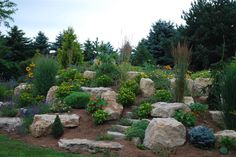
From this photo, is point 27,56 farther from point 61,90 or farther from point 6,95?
point 61,90

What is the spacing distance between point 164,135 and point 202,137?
72 centimetres

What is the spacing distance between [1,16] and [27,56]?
3.31 m

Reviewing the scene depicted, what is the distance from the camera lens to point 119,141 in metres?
7.78

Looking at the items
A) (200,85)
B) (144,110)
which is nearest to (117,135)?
(144,110)

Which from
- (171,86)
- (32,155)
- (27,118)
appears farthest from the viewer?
(171,86)

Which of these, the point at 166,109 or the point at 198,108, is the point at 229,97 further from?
the point at 166,109

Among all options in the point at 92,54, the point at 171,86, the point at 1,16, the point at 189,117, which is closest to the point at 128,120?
the point at 189,117

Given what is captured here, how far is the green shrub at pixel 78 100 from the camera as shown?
31.7 feet

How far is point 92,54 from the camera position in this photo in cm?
2292

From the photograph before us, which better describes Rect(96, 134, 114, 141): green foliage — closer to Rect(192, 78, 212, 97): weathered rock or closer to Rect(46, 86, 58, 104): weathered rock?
Rect(46, 86, 58, 104): weathered rock

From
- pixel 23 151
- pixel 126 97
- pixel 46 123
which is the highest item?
pixel 126 97

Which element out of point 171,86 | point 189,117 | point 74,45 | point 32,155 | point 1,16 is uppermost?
point 1,16

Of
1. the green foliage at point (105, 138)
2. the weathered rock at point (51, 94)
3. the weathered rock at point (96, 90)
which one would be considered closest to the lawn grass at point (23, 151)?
the green foliage at point (105, 138)

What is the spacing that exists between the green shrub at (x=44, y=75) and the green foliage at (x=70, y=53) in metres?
4.05
